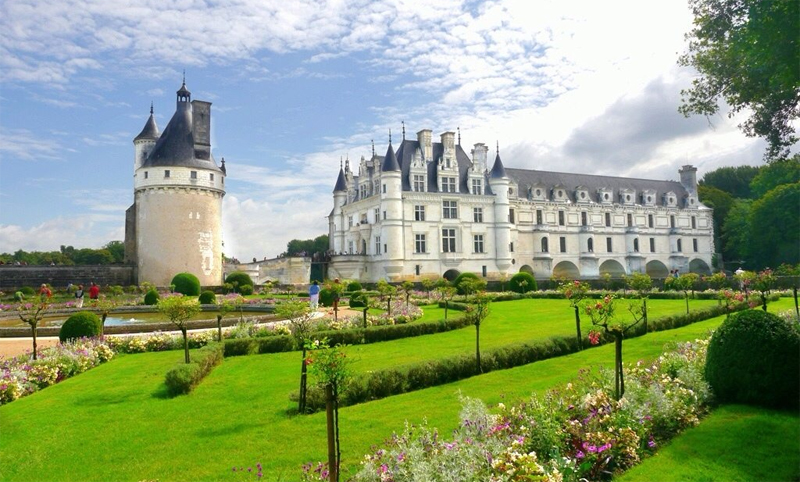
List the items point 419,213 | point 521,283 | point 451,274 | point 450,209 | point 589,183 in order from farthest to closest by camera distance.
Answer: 1. point 589,183
2. point 451,274
3. point 450,209
4. point 419,213
5. point 521,283

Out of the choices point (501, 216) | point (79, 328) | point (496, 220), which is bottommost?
point (79, 328)

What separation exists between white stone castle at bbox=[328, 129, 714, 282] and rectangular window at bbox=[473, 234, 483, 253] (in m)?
0.08

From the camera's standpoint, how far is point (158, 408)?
865cm

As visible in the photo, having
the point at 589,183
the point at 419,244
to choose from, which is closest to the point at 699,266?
the point at 589,183

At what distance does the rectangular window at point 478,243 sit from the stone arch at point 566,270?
10.7 m

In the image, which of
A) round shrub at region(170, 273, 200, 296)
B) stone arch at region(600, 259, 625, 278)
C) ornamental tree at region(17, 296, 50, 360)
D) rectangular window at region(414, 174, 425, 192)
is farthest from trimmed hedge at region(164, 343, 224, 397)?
stone arch at region(600, 259, 625, 278)

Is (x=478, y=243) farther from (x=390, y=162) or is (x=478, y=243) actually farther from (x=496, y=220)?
(x=390, y=162)

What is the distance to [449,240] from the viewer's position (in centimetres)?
4519

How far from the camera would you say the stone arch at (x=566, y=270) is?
175ft

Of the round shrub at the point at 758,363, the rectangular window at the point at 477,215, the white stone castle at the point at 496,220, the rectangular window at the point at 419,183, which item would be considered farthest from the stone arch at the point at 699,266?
the round shrub at the point at 758,363

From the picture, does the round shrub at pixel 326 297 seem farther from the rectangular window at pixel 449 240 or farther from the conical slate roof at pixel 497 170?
the conical slate roof at pixel 497 170

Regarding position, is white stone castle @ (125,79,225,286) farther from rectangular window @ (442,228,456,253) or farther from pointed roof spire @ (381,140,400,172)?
rectangular window @ (442,228,456,253)

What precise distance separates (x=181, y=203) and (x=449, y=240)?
20.5m

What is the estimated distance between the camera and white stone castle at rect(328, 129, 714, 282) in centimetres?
4366
